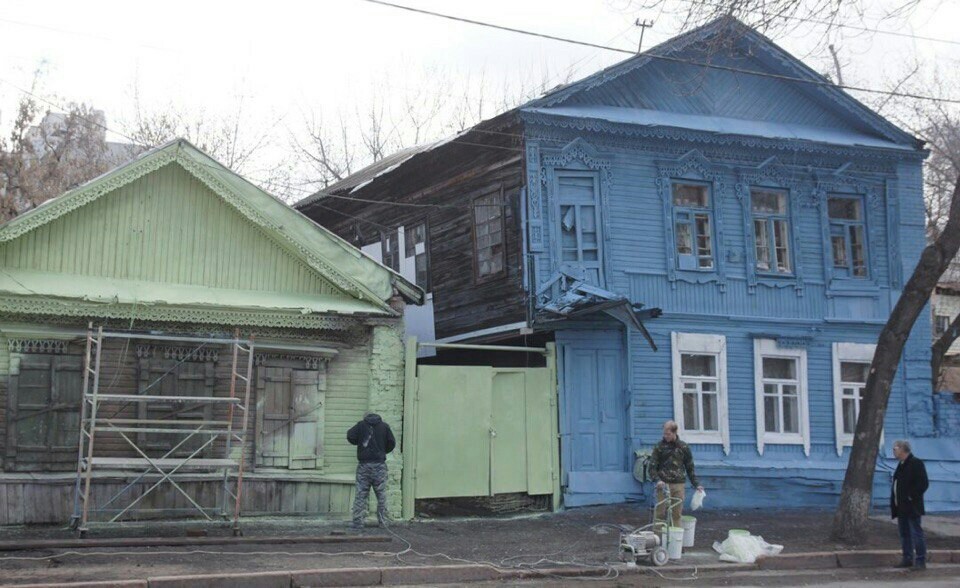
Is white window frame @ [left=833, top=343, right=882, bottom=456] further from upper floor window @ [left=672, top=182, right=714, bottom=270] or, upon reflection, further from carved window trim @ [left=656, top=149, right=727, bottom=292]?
upper floor window @ [left=672, top=182, right=714, bottom=270]

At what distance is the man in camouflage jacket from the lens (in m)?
12.8

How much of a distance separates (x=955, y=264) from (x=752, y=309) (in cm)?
1573

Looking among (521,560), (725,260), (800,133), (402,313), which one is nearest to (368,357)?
(402,313)

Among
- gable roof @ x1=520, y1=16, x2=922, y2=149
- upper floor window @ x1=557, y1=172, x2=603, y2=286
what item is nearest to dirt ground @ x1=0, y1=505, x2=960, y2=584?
upper floor window @ x1=557, y1=172, x2=603, y2=286

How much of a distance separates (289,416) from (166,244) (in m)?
3.02

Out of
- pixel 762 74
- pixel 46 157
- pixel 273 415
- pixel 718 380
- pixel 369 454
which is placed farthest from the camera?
pixel 46 157

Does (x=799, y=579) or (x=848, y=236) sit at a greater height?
(x=848, y=236)

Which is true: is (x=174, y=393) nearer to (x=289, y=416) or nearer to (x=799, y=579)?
(x=289, y=416)

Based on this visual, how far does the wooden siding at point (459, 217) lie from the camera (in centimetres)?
1773

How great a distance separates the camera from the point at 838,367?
62.1 ft

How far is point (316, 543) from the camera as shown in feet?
40.6

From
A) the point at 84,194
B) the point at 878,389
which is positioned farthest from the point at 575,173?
the point at 84,194

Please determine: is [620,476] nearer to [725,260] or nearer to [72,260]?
[725,260]

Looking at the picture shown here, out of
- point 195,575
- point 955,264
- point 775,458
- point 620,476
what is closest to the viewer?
point 195,575
